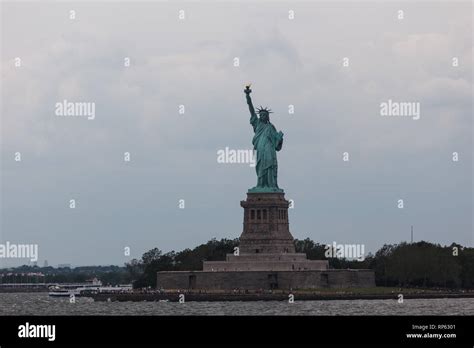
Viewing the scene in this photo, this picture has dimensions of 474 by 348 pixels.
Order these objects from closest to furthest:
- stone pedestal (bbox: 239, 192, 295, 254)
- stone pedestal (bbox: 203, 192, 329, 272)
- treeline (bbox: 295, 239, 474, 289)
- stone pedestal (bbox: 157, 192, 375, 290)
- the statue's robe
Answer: stone pedestal (bbox: 157, 192, 375, 290), stone pedestal (bbox: 203, 192, 329, 272), stone pedestal (bbox: 239, 192, 295, 254), the statue's robe, treeline (bbox: 295, 239, 474, 289)

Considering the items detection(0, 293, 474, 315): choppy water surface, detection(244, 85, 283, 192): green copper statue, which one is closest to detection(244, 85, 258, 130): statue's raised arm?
detection(244, 85, 283, 192): green copper statue

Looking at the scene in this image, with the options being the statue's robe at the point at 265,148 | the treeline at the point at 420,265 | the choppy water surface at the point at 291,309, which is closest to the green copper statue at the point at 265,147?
the statue's robe at the point at 265,148

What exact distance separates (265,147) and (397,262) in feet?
80.3

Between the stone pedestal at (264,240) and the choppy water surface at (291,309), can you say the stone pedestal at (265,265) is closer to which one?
the stone pedestal at (264,240)

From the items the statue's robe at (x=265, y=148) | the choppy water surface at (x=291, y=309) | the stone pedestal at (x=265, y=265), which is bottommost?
the choppy water surface at (x=291, y=309)

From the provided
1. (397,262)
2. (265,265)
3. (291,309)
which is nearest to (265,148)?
(265,265)

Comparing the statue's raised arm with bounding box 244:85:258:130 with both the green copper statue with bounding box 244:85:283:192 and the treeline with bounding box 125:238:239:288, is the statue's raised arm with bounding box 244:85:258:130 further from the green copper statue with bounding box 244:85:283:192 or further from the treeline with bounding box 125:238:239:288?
the treeline with bounding box 125:238:239:288

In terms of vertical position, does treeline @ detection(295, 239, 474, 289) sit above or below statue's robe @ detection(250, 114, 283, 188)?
below

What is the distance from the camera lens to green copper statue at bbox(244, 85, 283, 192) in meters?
140

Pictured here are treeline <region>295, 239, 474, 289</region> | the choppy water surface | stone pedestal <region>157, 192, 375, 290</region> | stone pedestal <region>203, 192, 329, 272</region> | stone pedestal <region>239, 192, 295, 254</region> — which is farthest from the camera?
treeline <region>295, 239, 474, 289</region>

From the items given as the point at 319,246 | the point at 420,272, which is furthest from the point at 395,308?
the point at 319,246

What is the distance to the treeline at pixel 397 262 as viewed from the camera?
156000mm
